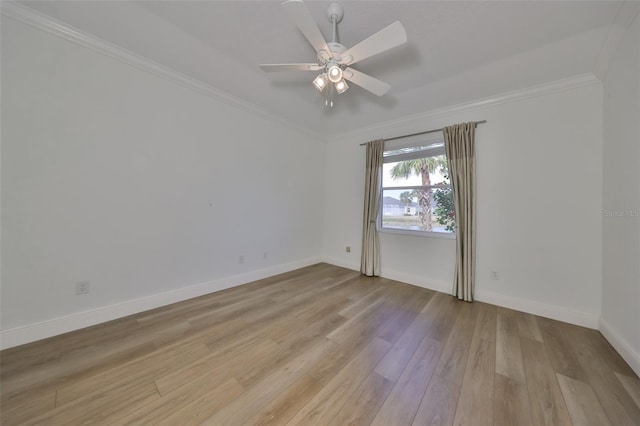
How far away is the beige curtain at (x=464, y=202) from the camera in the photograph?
9.15ft

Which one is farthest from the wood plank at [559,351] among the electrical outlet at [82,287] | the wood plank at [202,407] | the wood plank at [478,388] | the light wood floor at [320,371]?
the electrical outlet at [82,287]

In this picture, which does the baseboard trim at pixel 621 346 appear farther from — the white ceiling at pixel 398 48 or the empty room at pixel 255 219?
the white ceiling at pixel 398 48

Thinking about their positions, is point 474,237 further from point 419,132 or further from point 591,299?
point 419,132

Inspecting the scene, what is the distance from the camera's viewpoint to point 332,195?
4480mm

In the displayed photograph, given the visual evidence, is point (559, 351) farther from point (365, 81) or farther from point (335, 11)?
point (335, 11)

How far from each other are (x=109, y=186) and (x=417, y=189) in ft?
12.9

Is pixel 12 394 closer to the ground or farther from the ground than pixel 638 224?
closer to the ground

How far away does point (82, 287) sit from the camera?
2.01 meters

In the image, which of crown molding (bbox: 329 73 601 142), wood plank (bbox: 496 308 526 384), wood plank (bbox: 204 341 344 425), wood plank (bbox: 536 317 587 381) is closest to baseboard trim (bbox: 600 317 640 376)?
wood plank (bbox: 536 317 587 381)

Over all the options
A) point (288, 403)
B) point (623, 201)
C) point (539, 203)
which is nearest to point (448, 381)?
point (288, 403)

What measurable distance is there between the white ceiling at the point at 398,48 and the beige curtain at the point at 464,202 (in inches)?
20.9

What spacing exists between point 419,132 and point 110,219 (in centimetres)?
407

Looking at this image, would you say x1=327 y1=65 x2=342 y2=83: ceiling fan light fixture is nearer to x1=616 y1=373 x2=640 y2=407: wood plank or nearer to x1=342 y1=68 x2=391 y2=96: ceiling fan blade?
x1=342 y1=68 x2=391 y2=96: ceiling fan blade

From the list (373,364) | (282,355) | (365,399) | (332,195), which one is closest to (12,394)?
(282,355)
